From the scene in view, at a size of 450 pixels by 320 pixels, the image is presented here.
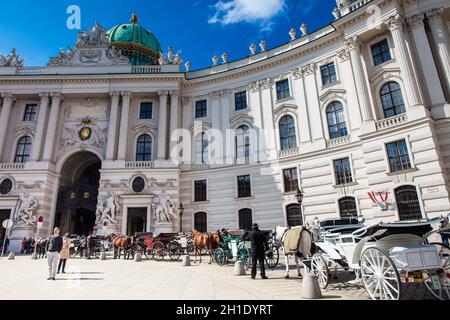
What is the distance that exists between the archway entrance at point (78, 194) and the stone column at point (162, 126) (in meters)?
9.67

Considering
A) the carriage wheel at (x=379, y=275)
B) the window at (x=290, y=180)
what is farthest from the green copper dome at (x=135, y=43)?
the carriage wheel at (x=379, y=275)

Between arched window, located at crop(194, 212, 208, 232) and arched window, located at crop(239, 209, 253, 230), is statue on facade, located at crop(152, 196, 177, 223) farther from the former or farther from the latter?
arched window, located at crop(239, 209, 253, 230)

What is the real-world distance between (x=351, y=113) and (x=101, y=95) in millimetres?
27144

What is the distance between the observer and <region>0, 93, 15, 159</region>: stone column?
31.2m

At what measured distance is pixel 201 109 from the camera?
3350 centimetres

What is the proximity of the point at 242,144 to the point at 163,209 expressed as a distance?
1050cm

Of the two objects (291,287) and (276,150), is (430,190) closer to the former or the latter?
(276,150)

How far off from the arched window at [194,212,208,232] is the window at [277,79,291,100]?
14538 millimetres

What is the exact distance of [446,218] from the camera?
21.6 feet

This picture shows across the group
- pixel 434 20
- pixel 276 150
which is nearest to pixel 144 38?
pixel 276 150

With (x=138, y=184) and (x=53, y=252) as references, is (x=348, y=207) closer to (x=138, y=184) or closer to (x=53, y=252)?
(x=138, y=184)

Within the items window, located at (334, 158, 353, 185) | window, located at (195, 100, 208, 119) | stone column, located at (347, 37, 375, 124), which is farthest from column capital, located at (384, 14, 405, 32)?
window, located at (195, 100, 208, 119)

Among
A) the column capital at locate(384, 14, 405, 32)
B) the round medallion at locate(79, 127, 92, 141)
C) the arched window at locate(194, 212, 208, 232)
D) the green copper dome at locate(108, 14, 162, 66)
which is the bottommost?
the arched window at locate(194, 212, 208, 232)

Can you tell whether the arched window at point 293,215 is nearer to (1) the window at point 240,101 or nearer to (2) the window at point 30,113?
(1) the window at point 240,101
